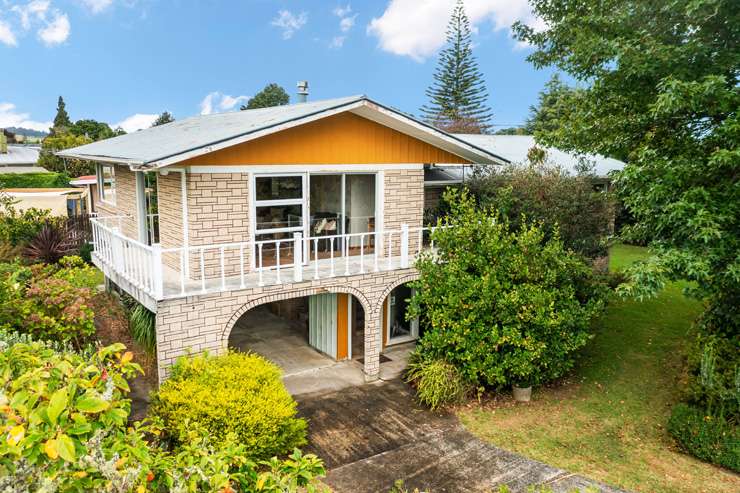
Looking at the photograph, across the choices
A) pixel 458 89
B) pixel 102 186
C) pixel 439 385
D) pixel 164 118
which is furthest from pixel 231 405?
pixel 164 118

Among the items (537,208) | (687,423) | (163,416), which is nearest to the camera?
(163,416)

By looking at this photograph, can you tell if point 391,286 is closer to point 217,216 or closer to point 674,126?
point 217,216

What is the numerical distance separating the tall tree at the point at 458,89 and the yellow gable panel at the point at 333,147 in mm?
37692

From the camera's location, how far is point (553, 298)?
11828mm

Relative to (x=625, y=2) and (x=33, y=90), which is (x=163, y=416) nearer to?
(x=625, y=2)

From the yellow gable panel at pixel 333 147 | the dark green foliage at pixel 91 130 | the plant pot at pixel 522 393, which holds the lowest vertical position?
the plant pot at pixel 522 393

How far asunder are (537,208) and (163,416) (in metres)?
9.70

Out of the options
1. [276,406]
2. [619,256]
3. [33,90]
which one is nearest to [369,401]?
[276,406]

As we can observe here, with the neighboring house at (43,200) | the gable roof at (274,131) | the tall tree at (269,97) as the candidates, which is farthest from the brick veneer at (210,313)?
the tall tree at (269,97)

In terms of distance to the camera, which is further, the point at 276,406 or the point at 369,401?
the point at 369,401

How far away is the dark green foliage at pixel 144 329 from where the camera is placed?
11.6 metres

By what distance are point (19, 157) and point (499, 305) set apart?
190 ft

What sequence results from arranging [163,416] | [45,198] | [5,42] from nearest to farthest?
[163,416] < [45,198] < [5,42]

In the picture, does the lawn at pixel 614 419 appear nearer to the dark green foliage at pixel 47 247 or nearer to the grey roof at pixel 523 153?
the grey roof at pixel 523 153
